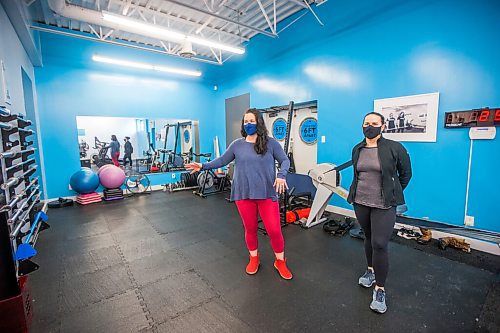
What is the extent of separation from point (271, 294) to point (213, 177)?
4.70 meters

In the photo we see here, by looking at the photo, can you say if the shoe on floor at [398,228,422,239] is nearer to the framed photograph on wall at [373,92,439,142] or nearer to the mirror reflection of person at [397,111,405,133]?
the framed photograph on wall at [373,92,439,142]

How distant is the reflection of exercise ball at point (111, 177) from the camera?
5797mm

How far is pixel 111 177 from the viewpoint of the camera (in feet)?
19.1

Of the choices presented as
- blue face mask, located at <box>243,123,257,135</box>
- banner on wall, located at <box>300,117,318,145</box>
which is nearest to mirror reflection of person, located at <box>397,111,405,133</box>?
banner on wall, located at <box>300,117,318,145</box>

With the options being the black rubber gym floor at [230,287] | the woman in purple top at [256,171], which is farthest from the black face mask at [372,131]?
the black rubber gym floor at [230,287]

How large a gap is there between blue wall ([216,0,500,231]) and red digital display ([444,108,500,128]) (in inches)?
3.1

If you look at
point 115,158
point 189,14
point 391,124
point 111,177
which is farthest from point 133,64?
point 391,124

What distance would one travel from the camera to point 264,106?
6.18 metres

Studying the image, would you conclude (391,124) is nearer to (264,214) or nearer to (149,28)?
(264,214)

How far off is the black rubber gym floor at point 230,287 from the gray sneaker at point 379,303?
0.20 feet

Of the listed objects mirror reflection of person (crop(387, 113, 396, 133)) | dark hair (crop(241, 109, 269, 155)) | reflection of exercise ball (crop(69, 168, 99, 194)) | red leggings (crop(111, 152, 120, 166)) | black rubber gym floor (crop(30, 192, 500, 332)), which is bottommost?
black rubber gym floor (crop(30, 192, 500, 332))

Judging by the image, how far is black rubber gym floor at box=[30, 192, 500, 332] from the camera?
6.21 ft

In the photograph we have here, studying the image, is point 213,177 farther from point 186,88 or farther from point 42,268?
point 42,268

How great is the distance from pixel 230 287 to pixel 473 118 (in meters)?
3.51
